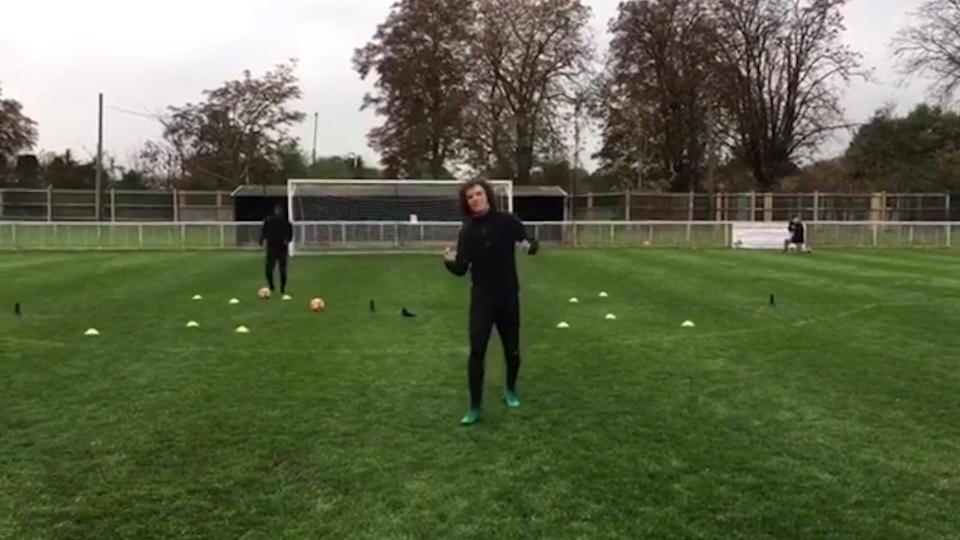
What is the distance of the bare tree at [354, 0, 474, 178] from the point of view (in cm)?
4553

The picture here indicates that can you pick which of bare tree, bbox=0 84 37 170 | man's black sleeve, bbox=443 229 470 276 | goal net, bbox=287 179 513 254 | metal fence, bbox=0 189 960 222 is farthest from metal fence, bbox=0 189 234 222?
man's black sleeve, bbox=443 229 470 276

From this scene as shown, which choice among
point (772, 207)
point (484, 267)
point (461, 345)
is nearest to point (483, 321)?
point (484, 267)

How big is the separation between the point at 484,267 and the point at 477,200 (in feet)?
1.58

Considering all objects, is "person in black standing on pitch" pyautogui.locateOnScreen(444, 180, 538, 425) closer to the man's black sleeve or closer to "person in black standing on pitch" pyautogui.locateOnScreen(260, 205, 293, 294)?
the man's black sleeve

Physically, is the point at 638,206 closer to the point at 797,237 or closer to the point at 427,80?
the point at 797,237

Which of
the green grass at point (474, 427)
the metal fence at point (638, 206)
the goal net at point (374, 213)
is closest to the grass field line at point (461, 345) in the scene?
the green grass at point (474, 427)

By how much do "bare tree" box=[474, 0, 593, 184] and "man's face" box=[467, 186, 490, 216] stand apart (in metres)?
39.8

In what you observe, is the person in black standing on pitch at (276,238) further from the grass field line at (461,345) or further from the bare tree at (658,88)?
the bare tree at (658,88)

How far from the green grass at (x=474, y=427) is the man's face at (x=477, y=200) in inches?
60.6

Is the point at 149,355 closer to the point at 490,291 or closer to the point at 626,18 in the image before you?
the point at 490,291

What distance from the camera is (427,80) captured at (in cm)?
4588

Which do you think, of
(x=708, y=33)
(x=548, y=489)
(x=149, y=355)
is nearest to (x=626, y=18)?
(x=708, y=33)

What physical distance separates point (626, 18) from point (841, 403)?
1748 inches

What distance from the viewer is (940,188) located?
150 ft
